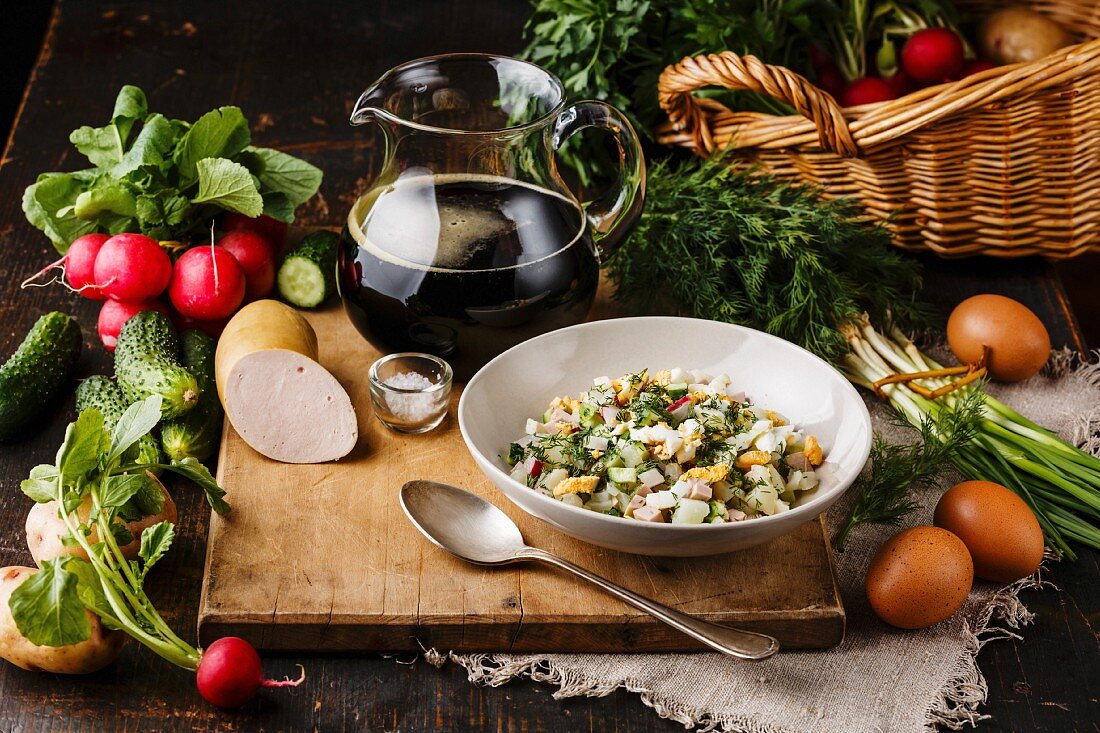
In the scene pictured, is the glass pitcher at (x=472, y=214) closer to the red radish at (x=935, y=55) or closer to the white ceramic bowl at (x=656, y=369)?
the white ceramic bowl at (x=656, y=369)

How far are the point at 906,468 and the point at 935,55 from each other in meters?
1.49

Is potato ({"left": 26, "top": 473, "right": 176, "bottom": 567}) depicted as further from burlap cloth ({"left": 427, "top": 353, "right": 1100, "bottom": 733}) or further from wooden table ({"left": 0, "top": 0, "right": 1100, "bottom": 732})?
burlap cloth ({"left": 427, "top": 353, "right": 1100, "bottom": 733})

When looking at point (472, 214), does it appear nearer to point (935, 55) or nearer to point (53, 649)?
point (53, 649)

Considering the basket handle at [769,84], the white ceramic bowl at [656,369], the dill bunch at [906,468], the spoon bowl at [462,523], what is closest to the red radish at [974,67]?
the basket handle at [769,84]

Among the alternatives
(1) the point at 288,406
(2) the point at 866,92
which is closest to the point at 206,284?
(1) the point at 288,406

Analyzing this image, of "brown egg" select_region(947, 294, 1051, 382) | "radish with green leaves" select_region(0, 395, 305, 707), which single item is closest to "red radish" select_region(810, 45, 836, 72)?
"brown egg" select_region(947, 294, 1051, 382)

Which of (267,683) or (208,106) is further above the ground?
(267,683)

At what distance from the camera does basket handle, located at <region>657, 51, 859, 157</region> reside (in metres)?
2.27

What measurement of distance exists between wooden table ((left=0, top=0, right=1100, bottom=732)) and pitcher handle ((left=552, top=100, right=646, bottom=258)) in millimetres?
893

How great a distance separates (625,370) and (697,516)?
0.50m

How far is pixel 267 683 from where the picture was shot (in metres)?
1.51

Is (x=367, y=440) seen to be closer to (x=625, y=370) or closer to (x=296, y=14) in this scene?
(x=625, y=370)

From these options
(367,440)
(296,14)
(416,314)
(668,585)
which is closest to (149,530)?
(367,440)

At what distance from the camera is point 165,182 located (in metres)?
2.30
